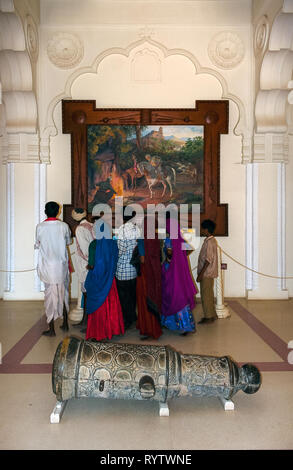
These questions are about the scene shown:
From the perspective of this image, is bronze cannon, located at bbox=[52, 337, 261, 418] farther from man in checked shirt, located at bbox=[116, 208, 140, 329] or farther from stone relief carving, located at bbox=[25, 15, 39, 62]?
stone relief carving, located at bbox=[25, 15, 39, 62]

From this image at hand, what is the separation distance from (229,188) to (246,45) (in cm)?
269

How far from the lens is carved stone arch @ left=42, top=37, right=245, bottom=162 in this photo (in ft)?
25.4

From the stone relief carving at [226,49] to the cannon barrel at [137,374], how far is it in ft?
20.3

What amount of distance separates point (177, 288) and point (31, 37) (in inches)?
202

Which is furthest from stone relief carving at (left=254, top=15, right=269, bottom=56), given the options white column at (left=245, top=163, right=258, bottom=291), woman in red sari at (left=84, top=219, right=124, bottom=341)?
woman in red sari at (left=84, top=219, right=124, bottom=341)

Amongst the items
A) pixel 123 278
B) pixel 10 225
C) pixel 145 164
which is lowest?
pixel 123 278

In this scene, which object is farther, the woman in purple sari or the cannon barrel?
the woman in purple sari

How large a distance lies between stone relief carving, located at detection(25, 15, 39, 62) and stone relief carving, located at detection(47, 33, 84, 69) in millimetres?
275

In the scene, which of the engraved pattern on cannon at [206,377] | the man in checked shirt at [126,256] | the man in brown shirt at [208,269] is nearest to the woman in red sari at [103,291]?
the man in checked shirt at [126,256]

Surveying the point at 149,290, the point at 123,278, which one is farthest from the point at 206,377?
the point at 123,278

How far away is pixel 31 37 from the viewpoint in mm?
7258

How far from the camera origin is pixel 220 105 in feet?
25.5

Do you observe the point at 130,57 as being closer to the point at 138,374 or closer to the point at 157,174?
the point at 157,174

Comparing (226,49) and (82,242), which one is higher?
(226,49)
